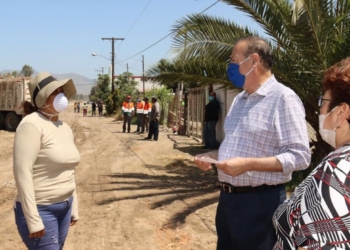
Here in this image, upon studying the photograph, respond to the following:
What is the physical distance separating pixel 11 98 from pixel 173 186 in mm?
15469

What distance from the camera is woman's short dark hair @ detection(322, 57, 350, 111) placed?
1.63 meters

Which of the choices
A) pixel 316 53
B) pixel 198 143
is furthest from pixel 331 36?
pixel 198 143

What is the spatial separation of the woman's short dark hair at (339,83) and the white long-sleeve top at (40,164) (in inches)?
69.0

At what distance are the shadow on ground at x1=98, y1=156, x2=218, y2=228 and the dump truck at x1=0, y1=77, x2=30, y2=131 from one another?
12332 millimetres

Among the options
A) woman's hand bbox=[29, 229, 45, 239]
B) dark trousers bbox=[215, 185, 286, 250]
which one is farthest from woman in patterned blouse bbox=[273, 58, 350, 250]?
woman's hand bbox=[29, 229, 45, 239]

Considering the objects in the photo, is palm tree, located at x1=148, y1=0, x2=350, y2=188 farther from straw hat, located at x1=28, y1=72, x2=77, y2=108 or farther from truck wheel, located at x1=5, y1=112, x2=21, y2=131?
truck wheel, located at x1=5, y1=112, x2=21, y2=131

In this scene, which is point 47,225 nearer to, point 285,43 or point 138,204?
point 138,204

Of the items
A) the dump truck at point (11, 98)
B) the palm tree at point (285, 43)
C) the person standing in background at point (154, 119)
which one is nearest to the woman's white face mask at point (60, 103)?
the palm tree at point (285, 43)

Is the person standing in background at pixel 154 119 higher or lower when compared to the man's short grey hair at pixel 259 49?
lower

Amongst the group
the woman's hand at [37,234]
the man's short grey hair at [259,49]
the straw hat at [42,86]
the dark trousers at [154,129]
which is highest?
the man's short grey hair at [259,49]

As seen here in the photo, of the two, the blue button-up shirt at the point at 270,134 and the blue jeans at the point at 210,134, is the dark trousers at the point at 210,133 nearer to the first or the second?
the blue jeans at the point at 210,134

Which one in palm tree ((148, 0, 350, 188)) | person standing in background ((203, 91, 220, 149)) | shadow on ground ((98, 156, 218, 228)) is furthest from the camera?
person standing in background ((203, 91, 220, 149))

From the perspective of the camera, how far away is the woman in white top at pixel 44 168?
105 inches

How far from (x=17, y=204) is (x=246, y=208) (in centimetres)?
140
